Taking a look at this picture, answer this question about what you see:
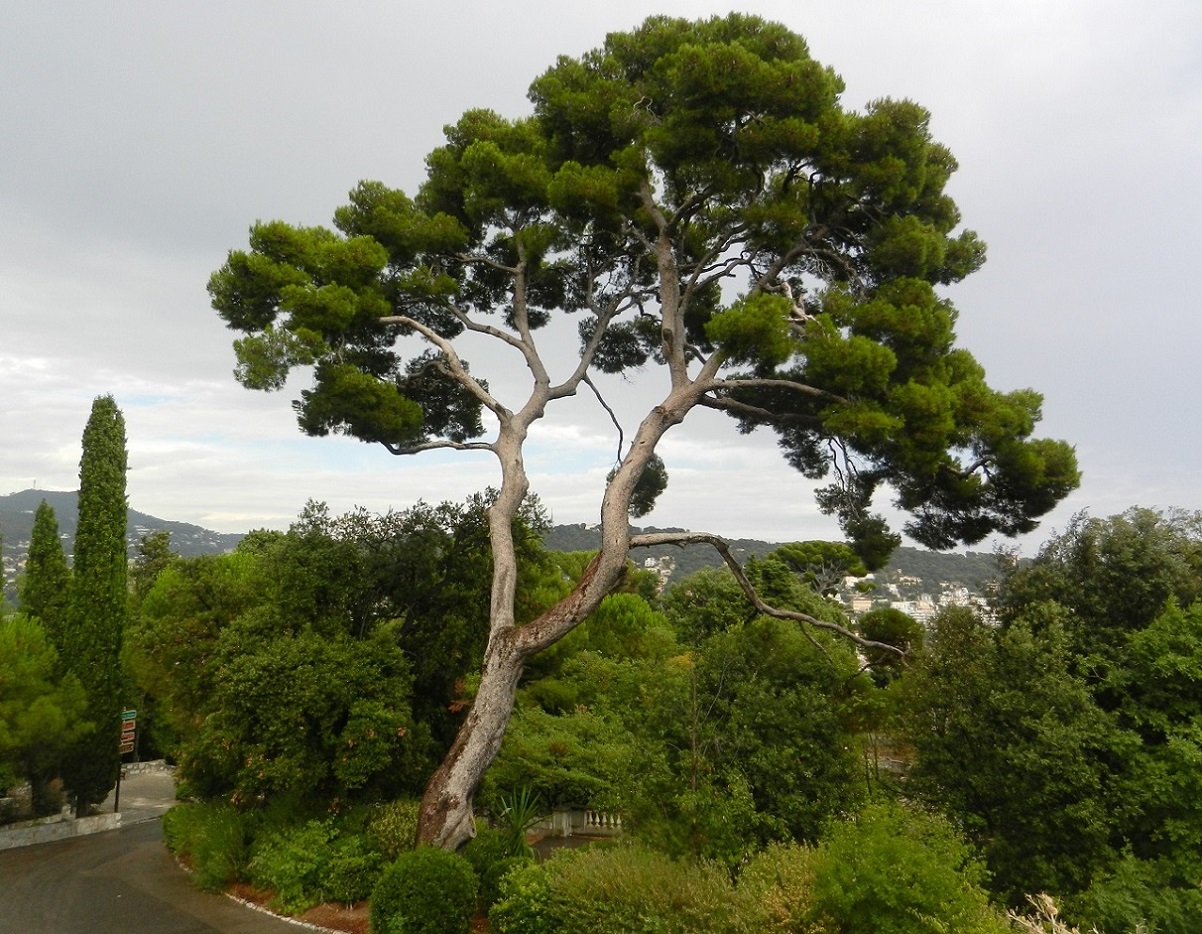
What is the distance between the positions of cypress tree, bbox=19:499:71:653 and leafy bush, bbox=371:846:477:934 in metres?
13.2

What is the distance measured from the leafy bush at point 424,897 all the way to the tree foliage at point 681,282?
2.21ft

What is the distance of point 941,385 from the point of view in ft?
31.6

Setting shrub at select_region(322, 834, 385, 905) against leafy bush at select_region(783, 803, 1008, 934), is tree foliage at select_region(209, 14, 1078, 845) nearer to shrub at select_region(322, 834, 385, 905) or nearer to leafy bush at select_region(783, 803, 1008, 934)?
shrub at select_region(322, 834, 385, 905)

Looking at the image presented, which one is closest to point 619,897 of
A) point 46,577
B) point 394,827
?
point 394,827

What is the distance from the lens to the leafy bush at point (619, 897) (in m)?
6.11

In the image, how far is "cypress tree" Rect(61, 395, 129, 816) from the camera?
53.5 feet

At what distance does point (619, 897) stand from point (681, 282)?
8862 mm

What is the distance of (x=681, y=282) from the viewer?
Answer: 1238 centimetres

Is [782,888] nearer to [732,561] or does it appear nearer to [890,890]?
[890,890]

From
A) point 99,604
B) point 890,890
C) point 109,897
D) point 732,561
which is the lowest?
point 109,897

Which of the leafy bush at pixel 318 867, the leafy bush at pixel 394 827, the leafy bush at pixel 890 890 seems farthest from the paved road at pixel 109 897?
the leafy bush at pixel 890 890

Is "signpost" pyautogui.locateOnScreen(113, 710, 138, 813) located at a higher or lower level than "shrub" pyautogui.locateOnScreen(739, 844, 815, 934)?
lower

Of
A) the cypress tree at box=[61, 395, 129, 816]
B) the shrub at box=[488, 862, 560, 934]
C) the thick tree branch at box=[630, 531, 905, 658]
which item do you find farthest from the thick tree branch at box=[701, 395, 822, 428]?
the cypress tree at box=[61, 395, 129, 816]

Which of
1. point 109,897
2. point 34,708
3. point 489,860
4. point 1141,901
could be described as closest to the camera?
point 1141,901
